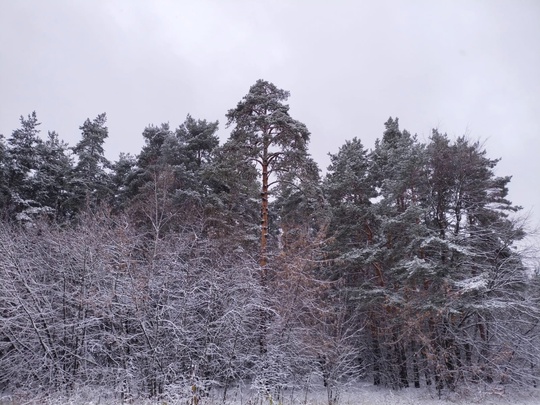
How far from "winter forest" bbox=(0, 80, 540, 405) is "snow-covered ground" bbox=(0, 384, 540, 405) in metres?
0.35

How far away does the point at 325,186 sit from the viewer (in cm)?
1953

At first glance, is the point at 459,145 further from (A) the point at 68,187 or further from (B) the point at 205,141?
(A) the point at 68,187

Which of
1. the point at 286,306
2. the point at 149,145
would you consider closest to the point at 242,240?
the point at 286,306

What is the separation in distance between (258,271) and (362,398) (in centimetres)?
662

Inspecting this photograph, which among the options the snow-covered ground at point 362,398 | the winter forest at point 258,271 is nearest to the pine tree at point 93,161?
the winter forest at point 258,271

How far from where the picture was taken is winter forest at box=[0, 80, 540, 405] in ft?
34.0

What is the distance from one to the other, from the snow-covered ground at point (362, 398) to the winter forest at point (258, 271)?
A: 0.35m

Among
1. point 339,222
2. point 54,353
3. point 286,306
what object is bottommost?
point 54,353

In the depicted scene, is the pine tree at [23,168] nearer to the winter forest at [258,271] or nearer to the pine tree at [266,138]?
the winter forest at [258,271]

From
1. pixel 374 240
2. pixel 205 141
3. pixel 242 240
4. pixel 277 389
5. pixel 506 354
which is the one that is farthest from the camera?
pixel 205 141

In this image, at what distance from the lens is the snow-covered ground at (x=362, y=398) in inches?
344

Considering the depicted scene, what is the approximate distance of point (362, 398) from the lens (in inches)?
576

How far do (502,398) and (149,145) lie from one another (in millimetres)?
21675

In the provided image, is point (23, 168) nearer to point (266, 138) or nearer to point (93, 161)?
point (93, 161)
